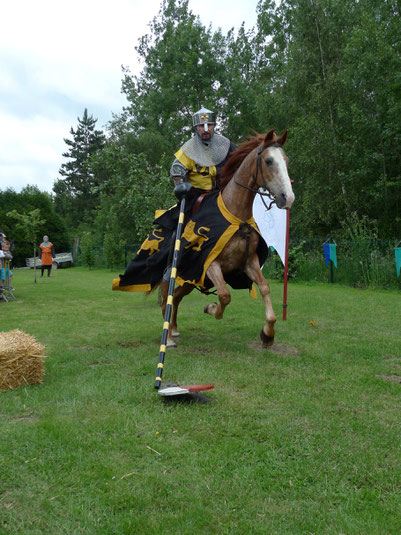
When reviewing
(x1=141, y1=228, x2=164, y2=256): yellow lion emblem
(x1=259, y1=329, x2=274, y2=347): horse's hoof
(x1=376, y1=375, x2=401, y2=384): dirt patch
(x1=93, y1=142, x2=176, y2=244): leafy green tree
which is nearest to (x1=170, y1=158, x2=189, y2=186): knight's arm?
(x1=141, y1=228, x2=164, y2=256): yellow lion emblem

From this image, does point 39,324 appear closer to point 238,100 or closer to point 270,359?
point 270,359

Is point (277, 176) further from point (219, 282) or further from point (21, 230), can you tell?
point (21, 230)

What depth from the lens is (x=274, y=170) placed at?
4801 mm

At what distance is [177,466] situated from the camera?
270 cm

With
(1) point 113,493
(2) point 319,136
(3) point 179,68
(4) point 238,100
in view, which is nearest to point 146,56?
(3) point 179,68

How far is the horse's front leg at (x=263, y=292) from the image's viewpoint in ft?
16.9

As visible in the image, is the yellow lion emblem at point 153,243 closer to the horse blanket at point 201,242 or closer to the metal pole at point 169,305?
the horse blanket at point 201,242

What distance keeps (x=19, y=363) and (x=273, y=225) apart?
6.56 metres

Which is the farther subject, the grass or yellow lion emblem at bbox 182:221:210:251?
yellow lion emblem at bbox 182:221:210:251

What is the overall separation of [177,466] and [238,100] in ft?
111

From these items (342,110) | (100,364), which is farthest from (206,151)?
(342,110)

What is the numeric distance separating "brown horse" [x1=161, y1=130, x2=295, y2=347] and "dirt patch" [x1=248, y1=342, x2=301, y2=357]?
0.26m

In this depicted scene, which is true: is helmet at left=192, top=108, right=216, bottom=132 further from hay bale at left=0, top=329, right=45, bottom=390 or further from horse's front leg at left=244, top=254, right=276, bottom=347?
hay bale at left=0, top=329, right=45, bottom=390

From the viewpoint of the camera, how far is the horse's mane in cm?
540
